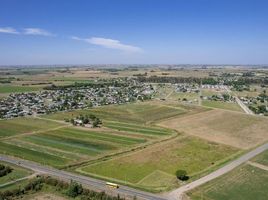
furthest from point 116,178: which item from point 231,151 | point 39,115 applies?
point 39,115

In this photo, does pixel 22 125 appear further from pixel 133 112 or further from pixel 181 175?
pixel 181 175

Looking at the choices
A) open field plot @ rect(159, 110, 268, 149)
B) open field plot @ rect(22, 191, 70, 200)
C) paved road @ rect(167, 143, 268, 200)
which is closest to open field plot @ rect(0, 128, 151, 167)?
open field plot @ rect(22, 191, 70, 200)

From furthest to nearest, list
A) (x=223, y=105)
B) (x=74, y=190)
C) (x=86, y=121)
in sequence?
1. (x=223, y=105)
2. (x=86, y=121)
3. (x=74, y=190)

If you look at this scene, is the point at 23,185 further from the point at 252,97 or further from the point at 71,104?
the point at 252,97

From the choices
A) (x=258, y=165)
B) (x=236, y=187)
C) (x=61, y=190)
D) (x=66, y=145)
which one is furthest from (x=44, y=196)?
(x=258, y=165)

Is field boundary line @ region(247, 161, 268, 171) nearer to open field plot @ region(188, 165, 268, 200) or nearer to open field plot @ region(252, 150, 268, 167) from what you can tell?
open field plot @ region(252, 150, 268, 167)

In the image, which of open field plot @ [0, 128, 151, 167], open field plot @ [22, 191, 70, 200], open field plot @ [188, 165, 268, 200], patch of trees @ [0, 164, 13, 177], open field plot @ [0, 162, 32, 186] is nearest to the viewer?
open field plot @ [22, 191, 70, 200]
